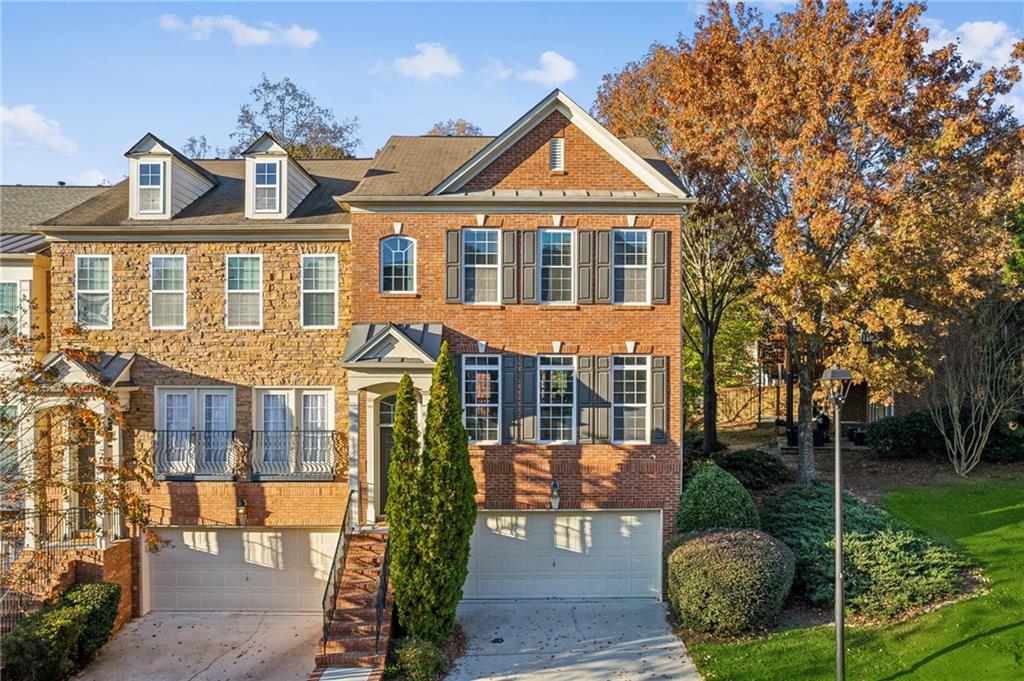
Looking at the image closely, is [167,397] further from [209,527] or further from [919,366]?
[919,366]

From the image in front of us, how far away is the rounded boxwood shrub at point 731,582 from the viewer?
11523 millimetres

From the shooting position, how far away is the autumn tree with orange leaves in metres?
14.5

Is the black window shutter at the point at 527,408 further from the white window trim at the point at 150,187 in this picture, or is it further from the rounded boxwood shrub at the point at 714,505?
the white window trim at the point at 150,187

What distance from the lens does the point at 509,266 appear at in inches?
545

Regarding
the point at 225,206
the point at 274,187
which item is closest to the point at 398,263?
the point at 274,187

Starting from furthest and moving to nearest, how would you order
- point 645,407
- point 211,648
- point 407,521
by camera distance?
1. point 645,407
2. point 211,648
3. point 407,521

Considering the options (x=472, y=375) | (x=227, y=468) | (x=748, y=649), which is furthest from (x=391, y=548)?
(x=748, y=649)

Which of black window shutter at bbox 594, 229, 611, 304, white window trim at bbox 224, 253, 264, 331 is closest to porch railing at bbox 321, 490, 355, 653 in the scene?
white window trim at bbox 224, 253, 264, 331

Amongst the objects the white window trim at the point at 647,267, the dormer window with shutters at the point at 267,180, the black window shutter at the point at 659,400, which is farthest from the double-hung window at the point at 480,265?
the dormer window with shutters at the point at 267,180

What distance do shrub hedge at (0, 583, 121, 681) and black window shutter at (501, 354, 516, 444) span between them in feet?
25.6

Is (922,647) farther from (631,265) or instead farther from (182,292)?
(182,292)

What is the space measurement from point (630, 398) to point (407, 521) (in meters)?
5.11

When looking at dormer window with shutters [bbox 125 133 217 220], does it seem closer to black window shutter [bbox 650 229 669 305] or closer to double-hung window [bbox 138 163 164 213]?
double-hung window [bbox 138 163 164 213]

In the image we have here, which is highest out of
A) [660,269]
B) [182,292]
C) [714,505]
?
[660,269]
